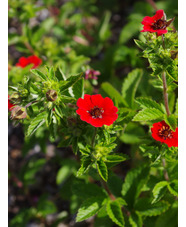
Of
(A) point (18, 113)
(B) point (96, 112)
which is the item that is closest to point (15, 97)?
(A) point (18, 113)

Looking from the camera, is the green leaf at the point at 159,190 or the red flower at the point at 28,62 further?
the red flower at the point at 28,62

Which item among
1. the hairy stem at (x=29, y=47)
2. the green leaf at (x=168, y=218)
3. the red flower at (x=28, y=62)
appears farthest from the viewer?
the hairy stem at (x=29, y=47)

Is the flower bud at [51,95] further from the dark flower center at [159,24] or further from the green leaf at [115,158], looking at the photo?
the dark flower center at [159,24]

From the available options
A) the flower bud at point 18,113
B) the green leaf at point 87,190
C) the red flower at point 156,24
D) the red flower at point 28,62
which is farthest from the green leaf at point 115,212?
the red flower at point 28,62

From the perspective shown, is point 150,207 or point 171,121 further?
point 150,207

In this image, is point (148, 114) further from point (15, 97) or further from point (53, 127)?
point (15, 97)

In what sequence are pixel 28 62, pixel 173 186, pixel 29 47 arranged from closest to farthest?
pixel 173 186 < pixel 28 62 < pixel 29 47

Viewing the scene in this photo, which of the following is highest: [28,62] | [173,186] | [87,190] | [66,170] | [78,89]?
[28,62]
